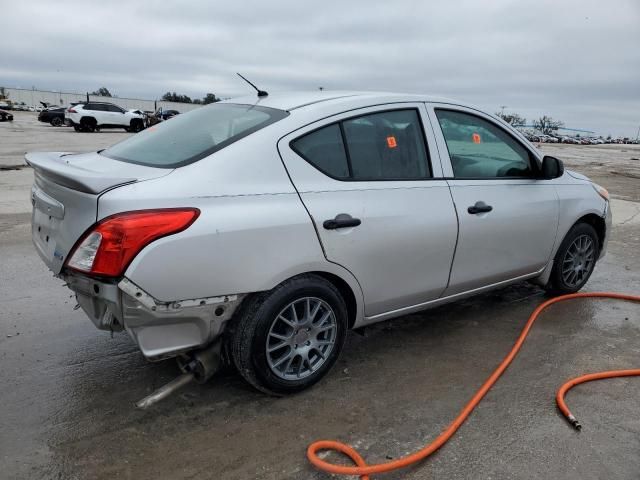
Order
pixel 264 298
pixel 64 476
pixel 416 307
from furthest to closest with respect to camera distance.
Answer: pixel 416 307, pixel 264 298, pixel 64 476

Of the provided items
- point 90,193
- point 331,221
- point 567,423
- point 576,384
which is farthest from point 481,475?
point 90,193

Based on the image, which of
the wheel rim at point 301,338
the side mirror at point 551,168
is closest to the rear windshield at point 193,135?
the wheel rim at point 301,338

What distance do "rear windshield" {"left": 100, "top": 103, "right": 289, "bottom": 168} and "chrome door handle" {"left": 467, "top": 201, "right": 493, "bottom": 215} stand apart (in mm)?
1415

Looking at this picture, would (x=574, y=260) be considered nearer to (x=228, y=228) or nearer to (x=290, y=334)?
(x=290, y=334)

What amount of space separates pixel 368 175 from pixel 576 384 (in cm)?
181

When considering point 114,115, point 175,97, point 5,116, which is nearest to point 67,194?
point 114,115

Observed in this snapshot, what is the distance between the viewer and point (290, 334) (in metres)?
2.93

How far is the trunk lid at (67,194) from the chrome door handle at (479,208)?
1.99 m

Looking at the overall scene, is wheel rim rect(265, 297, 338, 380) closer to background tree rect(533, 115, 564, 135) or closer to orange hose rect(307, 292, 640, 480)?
orange hose rect(307, 292, 640, 480)

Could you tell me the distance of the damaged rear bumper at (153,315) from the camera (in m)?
2.45

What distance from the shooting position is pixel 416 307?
3.57 m

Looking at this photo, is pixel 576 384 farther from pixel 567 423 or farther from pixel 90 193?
pixel 90 193

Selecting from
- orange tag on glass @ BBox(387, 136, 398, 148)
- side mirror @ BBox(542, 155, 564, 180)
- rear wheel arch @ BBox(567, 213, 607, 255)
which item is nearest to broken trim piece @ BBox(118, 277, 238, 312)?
orange tag on glass @ BBox(387, 136, 398, 148)

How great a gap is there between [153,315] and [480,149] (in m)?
2.56
